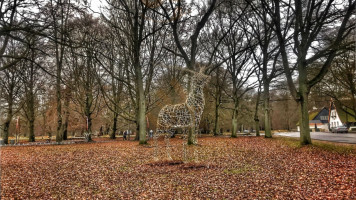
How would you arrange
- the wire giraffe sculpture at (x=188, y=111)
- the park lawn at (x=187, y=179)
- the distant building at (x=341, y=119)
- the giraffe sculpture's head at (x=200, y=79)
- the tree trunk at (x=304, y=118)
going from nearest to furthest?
1. the park lawn at (x=187, y=179)
2. the wire giraffe sculpture at (x=188, y=111)
3. the giraffe sculpture's head at (x=200, y=79)
4. the tree trunk at (x=304, y=118)
5. the distant building at (x=341, y=119)

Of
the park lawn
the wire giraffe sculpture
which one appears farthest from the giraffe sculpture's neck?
the park lawn

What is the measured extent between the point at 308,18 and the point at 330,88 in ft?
58.5

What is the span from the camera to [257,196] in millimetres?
5230

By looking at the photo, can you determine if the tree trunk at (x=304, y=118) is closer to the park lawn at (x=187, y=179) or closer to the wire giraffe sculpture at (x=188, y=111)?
the park lawn at (x=187, y=179)

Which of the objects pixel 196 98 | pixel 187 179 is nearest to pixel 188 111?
pixel 196 98

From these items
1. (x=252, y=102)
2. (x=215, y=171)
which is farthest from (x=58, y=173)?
(x=252, y=102)

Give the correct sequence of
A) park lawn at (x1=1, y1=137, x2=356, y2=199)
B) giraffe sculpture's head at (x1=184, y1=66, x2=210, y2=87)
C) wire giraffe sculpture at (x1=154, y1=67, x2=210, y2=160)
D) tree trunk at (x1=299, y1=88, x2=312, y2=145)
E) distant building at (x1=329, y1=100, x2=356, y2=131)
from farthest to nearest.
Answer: distant building at (x1=329, y1=100, x2=356, y2=131)
tree trunk at (x1=299, y1=88, x2=312, y2=145)
giraffe sculpture's head at (x1=184, y1=66, x2=210, y2=87)
wire giraffe sculpture at (x1=154, y1=67, x2=210, y2=160)
park lawn at (x1=1, y1=137, x2=356, y2=199)

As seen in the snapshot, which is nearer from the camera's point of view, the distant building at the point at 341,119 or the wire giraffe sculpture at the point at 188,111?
the wire giraffe sculpture at the point at 188,111

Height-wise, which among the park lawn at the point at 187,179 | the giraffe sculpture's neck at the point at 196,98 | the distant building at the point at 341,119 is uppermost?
the giraffe sculpture's neck at the point at 196,98

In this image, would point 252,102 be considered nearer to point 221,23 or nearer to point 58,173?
point 221,23

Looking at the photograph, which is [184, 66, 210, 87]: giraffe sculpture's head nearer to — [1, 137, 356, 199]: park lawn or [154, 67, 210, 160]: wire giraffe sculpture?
[154, 67, 210, 160]: wire giraffe sculpture

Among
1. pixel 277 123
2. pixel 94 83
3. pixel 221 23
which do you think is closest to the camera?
pixel 221 23

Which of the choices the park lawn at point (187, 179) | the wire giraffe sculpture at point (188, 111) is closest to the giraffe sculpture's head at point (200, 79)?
the wire giraffe sculpture at point (188, 111)

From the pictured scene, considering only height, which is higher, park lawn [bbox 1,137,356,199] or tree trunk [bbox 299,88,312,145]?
tree trunk [bbox 299,88,312,145]
